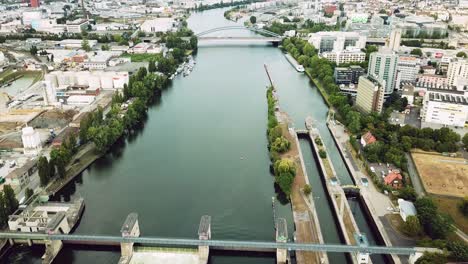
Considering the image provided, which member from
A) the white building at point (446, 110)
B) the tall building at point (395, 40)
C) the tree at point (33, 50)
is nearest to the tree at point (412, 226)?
the white building at point (446, 110)

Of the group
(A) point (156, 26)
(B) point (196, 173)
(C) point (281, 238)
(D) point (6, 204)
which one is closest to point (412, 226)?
(C) point (281, 238)

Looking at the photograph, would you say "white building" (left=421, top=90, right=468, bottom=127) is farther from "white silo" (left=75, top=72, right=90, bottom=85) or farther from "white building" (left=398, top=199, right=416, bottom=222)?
"white silo" (left=75, top=72, right=90, bottom=85)

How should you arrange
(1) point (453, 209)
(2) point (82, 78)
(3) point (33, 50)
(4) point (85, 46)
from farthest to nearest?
(4) point (85, 46) < (3) point (33, 50) < (2) point (82, 78) < (1) point (453, 209)

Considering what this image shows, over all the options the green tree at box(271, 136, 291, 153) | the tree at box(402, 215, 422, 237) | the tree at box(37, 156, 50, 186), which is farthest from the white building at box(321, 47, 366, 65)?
the tree at box(37, 156, 50, 186)

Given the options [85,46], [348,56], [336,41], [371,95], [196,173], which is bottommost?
[196,173]

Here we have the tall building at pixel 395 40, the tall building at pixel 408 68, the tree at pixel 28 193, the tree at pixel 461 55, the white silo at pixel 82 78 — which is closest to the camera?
the tree at pixel 28 193

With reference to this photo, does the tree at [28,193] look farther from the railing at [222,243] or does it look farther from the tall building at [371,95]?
the tall building at [371,95]

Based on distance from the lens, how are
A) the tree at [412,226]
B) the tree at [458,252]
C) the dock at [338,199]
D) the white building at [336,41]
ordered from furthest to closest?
the white building at [336,41], the dock at [338,199], the tree at [412,226], the tree at [458,252]

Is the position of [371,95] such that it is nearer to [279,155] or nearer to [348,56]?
[279,155]
